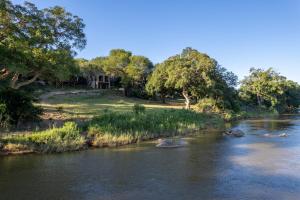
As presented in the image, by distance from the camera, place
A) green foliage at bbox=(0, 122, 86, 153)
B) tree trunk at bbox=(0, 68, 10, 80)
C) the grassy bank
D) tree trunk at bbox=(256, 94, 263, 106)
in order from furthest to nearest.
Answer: tree trunk at bbox=(256, 94, 263, 106)
tree trunk at bbox=(0, 68, 10, 80)
the grassy bank
green foliage at bbox=(0, 122, 86, 153)

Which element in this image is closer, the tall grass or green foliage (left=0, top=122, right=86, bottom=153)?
green foliage (left=0, top=122, right=86, bottom=153)

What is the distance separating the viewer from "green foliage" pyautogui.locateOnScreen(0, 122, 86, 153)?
2330 centimetres

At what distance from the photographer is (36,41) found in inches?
1115

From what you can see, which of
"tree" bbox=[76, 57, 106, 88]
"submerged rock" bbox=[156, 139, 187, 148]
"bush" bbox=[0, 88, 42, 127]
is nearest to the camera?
"bush" bbox=[0, 88, 42, 127]

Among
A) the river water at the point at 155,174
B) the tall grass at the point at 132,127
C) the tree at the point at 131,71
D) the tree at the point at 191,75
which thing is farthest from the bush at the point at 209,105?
the river water at the point at 155,174

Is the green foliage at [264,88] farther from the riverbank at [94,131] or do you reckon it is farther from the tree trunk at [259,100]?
the riverbank at [94,131]

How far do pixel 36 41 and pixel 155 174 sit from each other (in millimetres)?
16273

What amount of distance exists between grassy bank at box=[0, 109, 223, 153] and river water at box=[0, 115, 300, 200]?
1171mm

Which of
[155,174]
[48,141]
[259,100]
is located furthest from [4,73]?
[259,100]

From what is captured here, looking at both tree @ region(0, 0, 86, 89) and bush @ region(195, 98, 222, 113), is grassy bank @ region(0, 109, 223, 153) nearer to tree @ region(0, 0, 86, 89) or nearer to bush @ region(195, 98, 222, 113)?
tree @ region(0, 0, 86, 89)

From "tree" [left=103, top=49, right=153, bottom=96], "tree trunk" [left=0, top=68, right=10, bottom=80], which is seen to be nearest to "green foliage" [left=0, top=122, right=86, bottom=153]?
"tree trunk" [left=0, top=68, right=10, bottom=80]

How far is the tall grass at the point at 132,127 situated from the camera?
27984 millimetres

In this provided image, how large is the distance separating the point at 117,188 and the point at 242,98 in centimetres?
8147

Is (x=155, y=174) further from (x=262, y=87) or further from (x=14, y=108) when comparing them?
(x=262, y=87)
